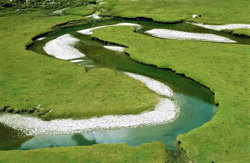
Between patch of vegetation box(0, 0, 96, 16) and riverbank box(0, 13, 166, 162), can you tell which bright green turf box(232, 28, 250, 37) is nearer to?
riverbank box(0, 13, 166, 162)

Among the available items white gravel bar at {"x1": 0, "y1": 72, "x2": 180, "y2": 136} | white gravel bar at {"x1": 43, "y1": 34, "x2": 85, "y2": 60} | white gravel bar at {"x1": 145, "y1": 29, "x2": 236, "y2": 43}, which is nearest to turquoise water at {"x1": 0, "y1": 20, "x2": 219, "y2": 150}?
white gravel bar at {"x1": 0, "y1": 72, "x2": 180, "y2": 136}

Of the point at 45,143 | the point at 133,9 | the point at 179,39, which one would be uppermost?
the point at 133,9

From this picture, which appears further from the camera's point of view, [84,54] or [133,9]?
[133,9]

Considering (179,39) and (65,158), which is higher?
(179,39)

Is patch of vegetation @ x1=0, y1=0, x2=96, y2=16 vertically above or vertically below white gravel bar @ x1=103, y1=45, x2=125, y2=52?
above

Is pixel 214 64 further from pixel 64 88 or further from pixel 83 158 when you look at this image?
pixel 83 158

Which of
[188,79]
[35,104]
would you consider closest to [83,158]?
[35,104]
